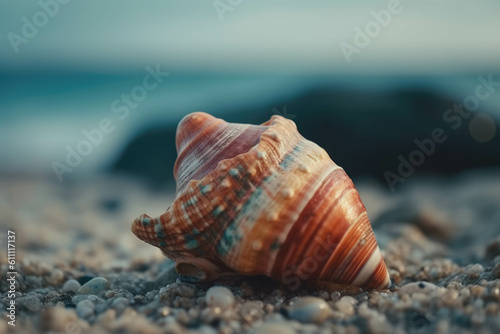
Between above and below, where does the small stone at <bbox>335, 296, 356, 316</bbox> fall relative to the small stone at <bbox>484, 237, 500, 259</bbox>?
above

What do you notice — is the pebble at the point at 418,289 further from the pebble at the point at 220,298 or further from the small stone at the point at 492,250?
the small stone at the point at 492,250

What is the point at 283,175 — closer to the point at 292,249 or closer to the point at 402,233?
the point at 292,249

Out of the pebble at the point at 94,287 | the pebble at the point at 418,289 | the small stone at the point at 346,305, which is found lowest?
the pebble at the point at 94,287

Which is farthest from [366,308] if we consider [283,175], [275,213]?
[283,175]

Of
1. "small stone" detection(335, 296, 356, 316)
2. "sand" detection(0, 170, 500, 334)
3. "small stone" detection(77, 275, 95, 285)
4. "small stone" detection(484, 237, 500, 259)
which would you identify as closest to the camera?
"sand" detection(0, 170, 500, 334)

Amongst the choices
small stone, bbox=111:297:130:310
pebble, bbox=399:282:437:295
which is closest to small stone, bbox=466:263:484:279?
pebble, bbox=399:282:437:295

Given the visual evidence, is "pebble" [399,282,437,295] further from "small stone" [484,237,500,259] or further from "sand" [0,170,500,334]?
"small stone" [484,237,500,259]

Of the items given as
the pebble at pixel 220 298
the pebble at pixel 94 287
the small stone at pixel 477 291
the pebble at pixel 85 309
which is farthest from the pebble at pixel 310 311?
the pebble at pixel 94 287
